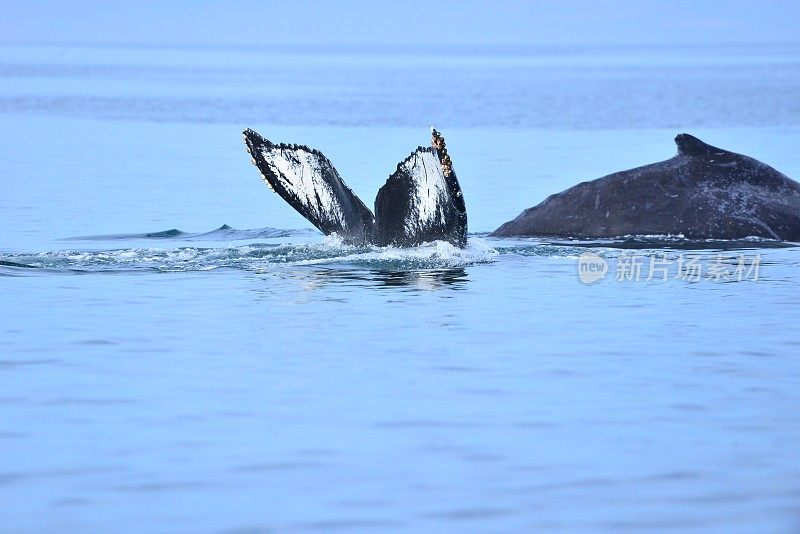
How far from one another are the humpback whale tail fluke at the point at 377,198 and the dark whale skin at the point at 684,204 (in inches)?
92.4

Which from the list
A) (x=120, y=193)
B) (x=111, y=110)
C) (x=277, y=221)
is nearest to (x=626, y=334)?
(x=277, y=221)

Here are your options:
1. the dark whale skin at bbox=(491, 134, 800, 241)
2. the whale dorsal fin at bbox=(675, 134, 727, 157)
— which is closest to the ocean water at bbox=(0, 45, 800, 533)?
the dark whale skin at bbox=(491, 134, 800, 241)

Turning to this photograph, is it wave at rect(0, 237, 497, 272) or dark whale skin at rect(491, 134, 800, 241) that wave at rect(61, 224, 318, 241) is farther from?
dark whale skin at rect(491, 134, 800, 241)

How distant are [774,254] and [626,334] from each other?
4.29 metres

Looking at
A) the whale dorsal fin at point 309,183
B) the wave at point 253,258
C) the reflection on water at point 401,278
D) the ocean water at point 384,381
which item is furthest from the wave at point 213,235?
the reflection on water at point 401,278

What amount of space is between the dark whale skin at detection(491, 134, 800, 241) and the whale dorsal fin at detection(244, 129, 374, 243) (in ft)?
9.15

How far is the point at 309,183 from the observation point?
13.3m

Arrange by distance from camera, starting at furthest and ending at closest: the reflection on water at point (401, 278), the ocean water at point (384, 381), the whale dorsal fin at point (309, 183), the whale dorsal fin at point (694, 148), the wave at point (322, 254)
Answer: the whale dorsal fin at point (694, 148), the whale dorsal fin at point (309, 183), the wave at point (322, 254), the reflection on water at point (401, 278), the ocean water at point (384, 381)

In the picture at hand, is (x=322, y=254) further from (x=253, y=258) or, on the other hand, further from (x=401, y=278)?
(x=401, y=278)

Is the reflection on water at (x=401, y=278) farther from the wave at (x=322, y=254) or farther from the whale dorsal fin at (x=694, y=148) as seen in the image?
the whale dorsal fin at (x=694, y=148)

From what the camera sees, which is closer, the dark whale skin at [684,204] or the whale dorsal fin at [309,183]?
the whale dorsal fin at [309,183]

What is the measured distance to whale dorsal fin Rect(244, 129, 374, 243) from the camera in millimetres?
13234

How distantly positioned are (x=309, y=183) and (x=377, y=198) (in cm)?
60

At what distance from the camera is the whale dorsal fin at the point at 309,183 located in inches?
521
